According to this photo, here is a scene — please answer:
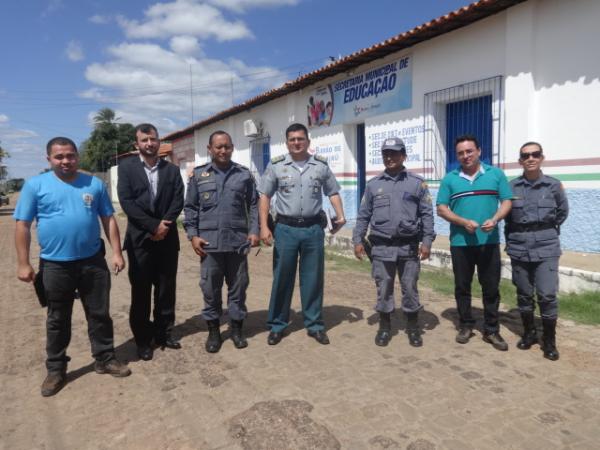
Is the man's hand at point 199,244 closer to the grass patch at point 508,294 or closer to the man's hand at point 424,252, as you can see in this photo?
the man's hand at point 424,252

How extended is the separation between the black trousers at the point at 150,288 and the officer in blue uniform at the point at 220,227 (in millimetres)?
268

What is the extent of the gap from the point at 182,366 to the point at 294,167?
1.85 metres

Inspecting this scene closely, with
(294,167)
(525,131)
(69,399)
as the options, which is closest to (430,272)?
(525,131)

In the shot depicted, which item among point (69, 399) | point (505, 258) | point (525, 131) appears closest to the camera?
point (69, 399)

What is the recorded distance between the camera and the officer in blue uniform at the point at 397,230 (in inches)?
151

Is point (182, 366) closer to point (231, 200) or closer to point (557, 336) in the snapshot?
point (231, 200)

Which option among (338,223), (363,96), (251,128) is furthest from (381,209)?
(251,128)

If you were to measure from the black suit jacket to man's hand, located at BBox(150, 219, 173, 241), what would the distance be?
25 mm

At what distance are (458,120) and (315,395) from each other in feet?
20.3

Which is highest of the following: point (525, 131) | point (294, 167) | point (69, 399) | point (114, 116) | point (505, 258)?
point (114, 116)

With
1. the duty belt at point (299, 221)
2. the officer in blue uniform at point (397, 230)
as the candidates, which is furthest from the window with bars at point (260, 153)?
the officer in blue uniform at point (397, 230)

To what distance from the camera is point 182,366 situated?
141 inches

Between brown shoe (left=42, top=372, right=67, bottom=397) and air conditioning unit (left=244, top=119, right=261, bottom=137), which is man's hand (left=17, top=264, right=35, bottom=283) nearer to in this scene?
brown shoe (left=42, top=372, right=67, bottom=397)

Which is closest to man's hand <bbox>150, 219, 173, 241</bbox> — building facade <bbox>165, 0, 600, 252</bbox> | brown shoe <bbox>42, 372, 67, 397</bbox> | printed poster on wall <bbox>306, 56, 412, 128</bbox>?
brown shoe <bbox>42, 372, 67, 397</bbox>
